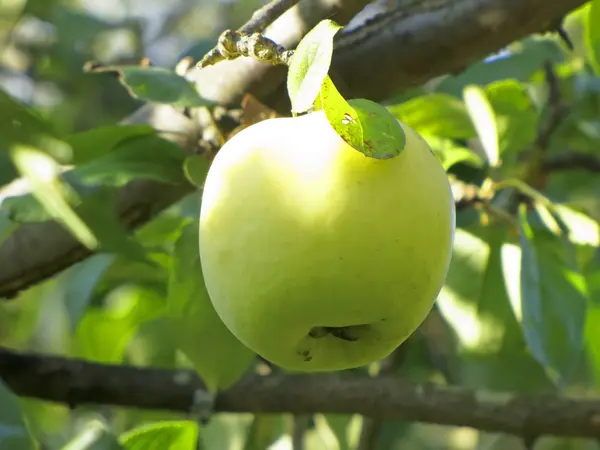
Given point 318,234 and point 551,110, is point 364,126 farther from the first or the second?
point 551,110

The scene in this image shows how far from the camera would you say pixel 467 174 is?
1087mm

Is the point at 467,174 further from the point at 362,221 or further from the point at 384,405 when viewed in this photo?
the point at 362,221

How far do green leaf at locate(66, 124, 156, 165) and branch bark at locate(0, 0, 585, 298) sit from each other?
0.04 metres

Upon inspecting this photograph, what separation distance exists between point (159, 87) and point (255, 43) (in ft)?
0.76

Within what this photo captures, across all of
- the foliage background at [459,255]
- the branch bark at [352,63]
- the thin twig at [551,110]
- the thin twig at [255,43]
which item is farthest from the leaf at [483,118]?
the thin twig at [255,43]

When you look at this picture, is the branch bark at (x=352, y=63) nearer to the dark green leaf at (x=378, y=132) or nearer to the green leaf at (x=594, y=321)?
the dark green leaf at (x=378, y=132)

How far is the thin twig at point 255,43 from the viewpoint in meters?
0.48

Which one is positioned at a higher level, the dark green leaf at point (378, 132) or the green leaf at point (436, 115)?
the dark green leaf at point (378, 132)

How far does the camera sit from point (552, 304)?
813mm

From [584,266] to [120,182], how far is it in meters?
0.72

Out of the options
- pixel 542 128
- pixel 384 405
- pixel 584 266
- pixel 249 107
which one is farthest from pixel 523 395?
pixel 249 107

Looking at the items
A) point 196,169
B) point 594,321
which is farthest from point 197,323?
point 594,321

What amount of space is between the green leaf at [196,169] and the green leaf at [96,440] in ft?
0.76

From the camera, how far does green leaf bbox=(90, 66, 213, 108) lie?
26.5 inches
